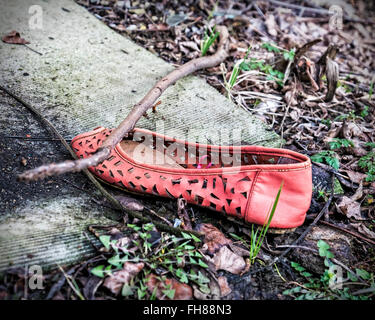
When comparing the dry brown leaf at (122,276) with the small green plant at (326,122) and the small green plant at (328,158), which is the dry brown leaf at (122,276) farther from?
the small green plant at (326,122)

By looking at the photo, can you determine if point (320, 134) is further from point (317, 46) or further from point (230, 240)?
point (317, 46)

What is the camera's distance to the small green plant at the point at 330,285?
1.24 metres

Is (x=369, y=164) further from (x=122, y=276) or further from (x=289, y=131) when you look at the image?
(x=122, y=276)

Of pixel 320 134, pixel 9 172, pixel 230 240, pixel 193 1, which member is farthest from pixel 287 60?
pixel 9 172

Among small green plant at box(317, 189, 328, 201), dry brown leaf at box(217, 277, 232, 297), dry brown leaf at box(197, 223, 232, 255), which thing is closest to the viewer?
dry brown leaf at box(217, 277, 232, 297)

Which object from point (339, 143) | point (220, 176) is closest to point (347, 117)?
point (339, 143)

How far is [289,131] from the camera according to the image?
7.34 feet

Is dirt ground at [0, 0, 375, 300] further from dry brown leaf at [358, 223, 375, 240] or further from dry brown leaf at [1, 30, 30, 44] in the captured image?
dry brown leaf at [1, 30, 30, 44]

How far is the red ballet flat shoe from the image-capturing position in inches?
54.7

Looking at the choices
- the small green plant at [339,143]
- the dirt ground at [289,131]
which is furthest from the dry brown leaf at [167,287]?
the small green plant at [339,143]

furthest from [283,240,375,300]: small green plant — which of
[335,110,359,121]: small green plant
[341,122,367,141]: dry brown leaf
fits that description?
[335,110,359,121]: small green plant

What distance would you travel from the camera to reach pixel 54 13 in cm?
267

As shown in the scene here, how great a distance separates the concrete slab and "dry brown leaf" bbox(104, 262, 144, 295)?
170 millimetres

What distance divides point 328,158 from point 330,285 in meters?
0.86
